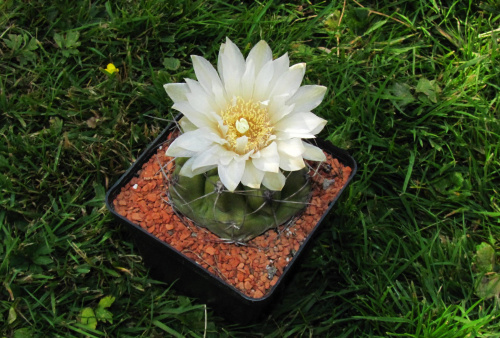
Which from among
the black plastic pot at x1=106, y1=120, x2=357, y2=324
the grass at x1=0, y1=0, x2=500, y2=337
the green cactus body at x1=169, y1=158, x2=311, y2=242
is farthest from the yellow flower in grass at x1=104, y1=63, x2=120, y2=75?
the green cactus body at x1=169, y1=158, x2=311, y2=242

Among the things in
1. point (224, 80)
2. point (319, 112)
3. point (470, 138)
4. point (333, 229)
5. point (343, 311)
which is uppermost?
point (224, 80)

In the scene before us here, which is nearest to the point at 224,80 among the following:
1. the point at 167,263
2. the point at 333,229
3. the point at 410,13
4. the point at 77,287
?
the point at 167,263

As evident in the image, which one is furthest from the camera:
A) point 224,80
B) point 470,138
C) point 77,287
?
point 470,138

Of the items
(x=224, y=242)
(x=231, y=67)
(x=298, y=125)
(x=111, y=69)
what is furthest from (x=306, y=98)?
(x=111, y=69)

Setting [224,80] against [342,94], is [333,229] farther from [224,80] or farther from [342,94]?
[224,80]

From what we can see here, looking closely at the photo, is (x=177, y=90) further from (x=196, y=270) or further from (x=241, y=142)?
(x=196, y=270)

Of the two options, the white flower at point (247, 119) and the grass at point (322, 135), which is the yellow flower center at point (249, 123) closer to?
the white flower at point (247, 119)
